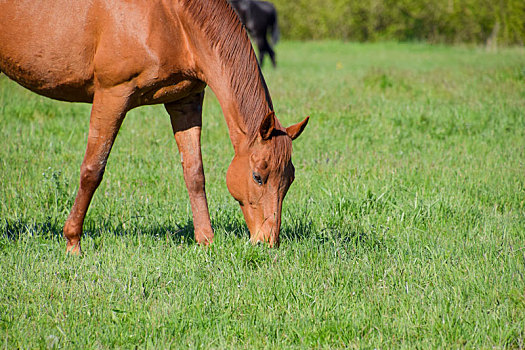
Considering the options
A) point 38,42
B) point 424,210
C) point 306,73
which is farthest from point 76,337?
point 306,73

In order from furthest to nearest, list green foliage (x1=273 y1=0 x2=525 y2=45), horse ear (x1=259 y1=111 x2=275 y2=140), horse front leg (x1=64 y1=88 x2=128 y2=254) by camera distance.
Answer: green foliage (x1=273 y1=0 x2=525 y2=45)
horse front leg (x1=64 y1=88 x2=128 y2=254)
horse ear (x1=259 y1=111 x2=275 y2=140)

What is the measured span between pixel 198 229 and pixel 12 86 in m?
6.13

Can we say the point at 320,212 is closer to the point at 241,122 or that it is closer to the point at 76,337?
the point at 241,122

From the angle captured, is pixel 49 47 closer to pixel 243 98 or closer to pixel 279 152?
pixel 243 98

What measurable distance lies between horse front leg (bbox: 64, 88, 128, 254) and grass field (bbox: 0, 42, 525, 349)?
6.9 inches

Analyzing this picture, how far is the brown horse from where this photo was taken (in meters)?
3.52

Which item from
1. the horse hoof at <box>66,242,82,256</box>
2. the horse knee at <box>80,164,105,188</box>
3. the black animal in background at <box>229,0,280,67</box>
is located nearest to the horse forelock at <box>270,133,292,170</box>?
the horse knee at <box>80,164,105,188</box>

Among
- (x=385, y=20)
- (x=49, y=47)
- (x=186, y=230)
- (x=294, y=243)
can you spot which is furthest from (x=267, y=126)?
(x=385, y=20)

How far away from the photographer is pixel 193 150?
4152 millimetres

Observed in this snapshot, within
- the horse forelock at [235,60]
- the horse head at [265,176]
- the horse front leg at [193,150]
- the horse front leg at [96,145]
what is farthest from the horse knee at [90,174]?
the horse forelock at [235,60]

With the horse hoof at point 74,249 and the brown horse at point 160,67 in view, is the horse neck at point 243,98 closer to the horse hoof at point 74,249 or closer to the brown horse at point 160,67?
the brown horse at point 160,67

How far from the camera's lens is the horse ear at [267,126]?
3.29 metres

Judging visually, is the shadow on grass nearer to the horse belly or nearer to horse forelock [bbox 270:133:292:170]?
horse forelock [bbox 270:133:292:170]

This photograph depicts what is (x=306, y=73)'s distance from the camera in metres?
13.7
